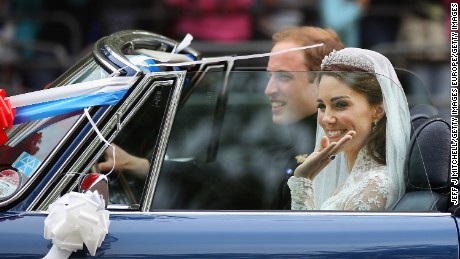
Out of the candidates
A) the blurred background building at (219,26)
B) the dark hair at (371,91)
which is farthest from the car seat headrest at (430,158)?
the blurred background building at (219,26)

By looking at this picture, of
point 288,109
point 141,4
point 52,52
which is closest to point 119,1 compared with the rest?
point 141,4

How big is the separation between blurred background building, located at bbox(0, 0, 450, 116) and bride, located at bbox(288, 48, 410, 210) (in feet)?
15.9

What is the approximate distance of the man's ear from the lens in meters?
3.51

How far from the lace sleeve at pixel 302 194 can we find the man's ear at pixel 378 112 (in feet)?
1.05

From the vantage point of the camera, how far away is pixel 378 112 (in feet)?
11.5

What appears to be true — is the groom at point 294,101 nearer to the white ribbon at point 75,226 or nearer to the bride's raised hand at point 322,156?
the bride's raised hand at point 322,156

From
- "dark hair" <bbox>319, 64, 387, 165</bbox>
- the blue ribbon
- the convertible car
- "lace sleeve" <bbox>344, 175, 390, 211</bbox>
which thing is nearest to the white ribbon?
the convertible car

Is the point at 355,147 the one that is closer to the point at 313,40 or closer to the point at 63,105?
the point at 313,40

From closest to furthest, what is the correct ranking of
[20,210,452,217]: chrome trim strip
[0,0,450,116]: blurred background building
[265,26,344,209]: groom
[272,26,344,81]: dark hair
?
[20,210,452,217]: chrome trim strip → [265,26,344,209]: groom → [272,26,344,81]: dark hair → [0,0,450,116]: blurred background building

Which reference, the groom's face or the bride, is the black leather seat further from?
the groom's face

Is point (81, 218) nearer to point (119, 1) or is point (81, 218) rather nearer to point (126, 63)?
point (126, 63)

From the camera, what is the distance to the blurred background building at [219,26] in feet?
28.3

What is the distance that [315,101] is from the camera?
3596 mm

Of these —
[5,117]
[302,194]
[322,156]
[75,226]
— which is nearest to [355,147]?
[322,156]
